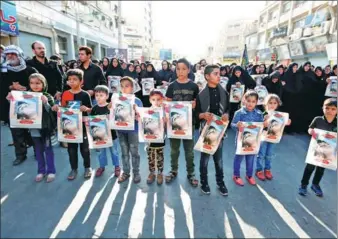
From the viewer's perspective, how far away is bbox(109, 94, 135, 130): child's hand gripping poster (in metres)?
2.65

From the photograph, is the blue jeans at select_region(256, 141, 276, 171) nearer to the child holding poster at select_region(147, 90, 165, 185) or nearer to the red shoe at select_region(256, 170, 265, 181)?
the red shoe at select_region(256, 170, 265, 181)

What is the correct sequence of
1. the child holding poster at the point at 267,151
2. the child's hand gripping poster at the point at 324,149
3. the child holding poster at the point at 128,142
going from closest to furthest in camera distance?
1. the child's hand gripping poster at the point at 324,149
2. the child holding poster at the point at 128,142
3. the child holding poster at the point at 267,151

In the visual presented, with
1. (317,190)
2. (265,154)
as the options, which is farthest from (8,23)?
(317,190)

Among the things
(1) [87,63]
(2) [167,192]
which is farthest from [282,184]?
(1) [87,63]

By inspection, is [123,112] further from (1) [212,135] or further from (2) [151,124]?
(1) [212,135]

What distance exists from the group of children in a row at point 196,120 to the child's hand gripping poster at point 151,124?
0.15m

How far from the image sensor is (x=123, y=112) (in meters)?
2.65

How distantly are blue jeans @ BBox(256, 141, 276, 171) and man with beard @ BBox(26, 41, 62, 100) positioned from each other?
3163 millimetres

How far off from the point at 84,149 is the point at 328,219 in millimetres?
3083

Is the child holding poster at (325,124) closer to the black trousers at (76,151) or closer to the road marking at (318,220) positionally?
the road marking at (318,220)

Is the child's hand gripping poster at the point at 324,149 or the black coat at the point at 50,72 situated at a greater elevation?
the black coat at the point at 50,72

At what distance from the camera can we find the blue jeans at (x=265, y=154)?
3.14m

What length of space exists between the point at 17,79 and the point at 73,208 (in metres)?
2.21

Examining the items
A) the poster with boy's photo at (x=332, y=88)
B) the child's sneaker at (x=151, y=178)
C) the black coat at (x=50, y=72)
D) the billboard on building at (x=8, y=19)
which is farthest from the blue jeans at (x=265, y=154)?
the billboard on building at (x=8, y=19)
